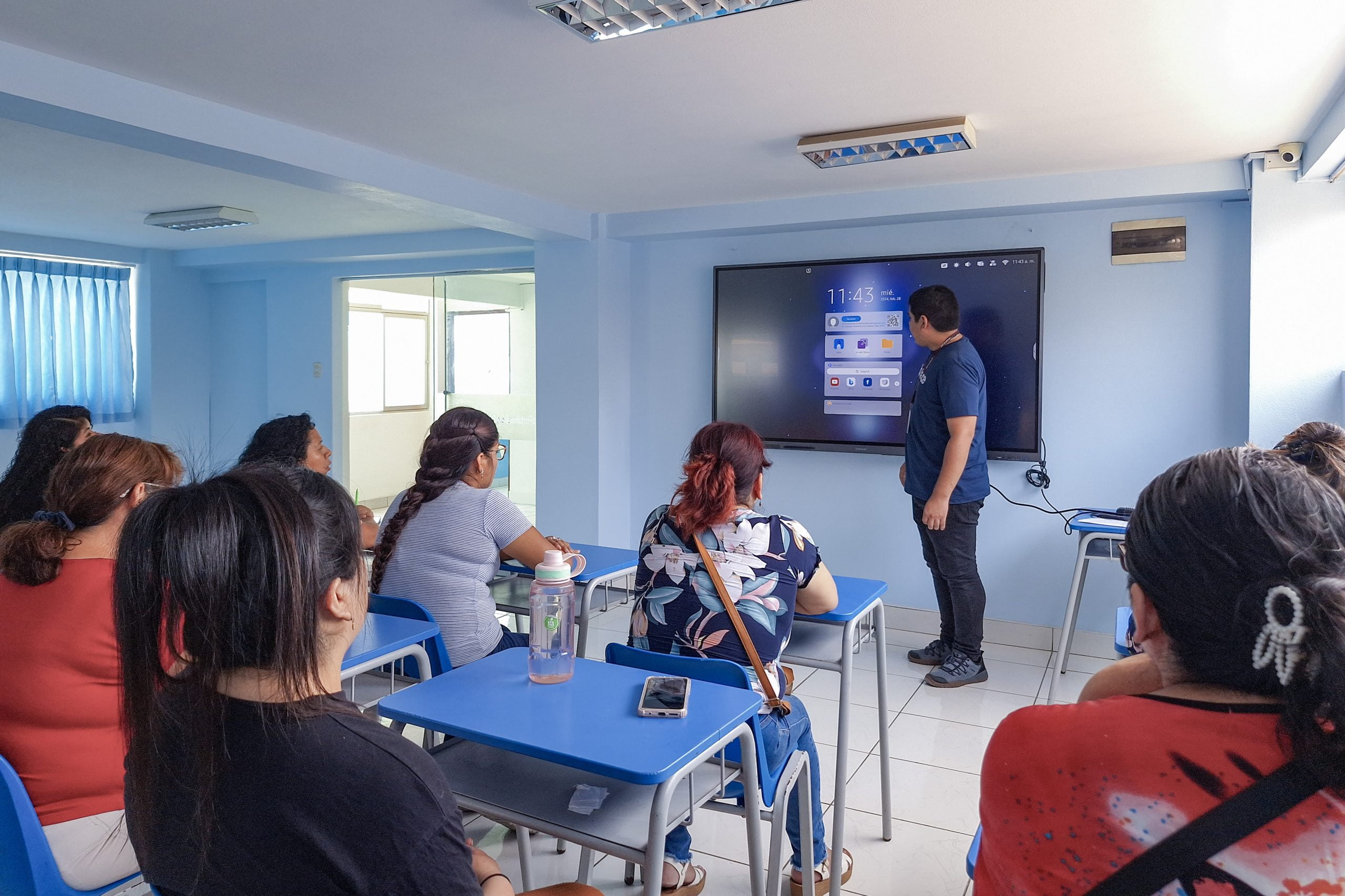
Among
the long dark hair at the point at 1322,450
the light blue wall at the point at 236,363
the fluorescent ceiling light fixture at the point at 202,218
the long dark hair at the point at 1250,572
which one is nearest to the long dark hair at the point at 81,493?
the long dark hair at the point at 1250,572

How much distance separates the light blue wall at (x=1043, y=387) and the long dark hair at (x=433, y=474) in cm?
261

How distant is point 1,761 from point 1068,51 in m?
2.93

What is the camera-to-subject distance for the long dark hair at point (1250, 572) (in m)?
0.78

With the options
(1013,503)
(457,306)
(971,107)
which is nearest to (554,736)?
(971,107)

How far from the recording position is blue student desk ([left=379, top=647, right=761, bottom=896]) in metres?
1.35

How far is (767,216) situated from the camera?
4641 mm

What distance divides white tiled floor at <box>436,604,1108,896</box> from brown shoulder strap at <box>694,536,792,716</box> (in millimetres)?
621

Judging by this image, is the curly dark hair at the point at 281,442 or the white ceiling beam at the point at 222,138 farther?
the curly dark hair at the point at 281,442

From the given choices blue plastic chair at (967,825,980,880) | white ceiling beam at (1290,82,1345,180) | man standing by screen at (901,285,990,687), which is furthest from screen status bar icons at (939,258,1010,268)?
blue plastic chair at (967,825,980,880)

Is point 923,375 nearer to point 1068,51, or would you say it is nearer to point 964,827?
point 1068,51

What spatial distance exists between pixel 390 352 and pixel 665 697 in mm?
7223

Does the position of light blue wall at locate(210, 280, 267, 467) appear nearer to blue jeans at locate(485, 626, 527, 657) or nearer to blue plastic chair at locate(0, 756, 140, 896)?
blue jeans at locate(485, 626, 527, 657)

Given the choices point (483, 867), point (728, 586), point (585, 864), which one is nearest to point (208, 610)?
point (483, 867)

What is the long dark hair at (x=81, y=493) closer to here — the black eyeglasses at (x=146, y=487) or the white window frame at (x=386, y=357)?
the black eyeglasses at (x=146, y=487)
